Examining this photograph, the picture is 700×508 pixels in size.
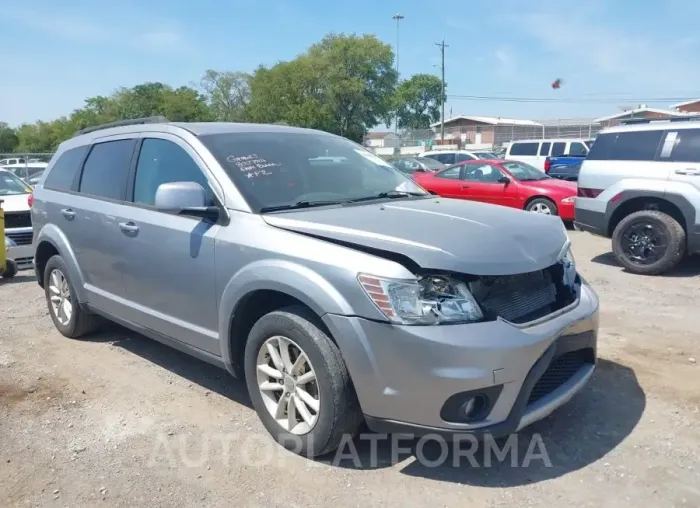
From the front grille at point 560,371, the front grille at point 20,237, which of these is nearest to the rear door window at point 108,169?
the front grille at point 560,371

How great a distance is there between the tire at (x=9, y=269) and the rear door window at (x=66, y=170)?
11.4 feet

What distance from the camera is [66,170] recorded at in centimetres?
556

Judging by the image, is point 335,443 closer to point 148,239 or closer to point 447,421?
point 447,421

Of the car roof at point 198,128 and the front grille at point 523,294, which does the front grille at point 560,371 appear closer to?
the front grille at point 523,294

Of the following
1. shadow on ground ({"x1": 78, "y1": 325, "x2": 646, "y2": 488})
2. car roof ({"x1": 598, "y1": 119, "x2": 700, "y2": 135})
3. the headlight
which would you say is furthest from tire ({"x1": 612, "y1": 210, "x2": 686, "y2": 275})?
the headlight

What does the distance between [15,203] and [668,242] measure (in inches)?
358

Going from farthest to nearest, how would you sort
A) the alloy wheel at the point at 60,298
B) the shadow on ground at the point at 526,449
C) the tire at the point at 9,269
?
the tire at the point at 9,269, the alloy wheel at the point at 60,298, the shadow on ground at the point at 526,449

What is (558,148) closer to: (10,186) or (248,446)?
(10,186)

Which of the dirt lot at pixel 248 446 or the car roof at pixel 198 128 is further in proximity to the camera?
the car roof at pixel 198 128

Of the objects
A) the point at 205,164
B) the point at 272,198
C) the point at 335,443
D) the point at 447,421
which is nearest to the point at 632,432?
the point at 447,421

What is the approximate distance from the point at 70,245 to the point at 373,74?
6228 centimetres

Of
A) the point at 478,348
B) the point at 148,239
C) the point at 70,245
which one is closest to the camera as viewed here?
the point at 478,348

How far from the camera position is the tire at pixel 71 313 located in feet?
17.6

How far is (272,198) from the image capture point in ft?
12.5
